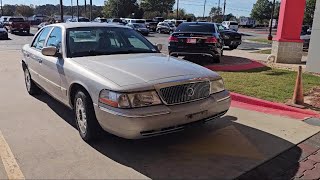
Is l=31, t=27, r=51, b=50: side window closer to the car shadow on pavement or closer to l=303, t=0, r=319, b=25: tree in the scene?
the car shadow on pavement

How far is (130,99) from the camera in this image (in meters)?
4.07

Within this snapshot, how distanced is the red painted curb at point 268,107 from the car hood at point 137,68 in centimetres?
218

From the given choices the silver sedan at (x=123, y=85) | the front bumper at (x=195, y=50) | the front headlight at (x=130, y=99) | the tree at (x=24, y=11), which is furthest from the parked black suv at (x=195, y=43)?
the tree at (x=24, y=11)

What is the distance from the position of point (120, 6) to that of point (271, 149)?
7338 centimetres

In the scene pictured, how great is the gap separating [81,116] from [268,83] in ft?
17.9

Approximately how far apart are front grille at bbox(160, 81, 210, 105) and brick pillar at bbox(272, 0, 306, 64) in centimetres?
978

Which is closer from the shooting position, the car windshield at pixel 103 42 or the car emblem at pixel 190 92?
the car emblem at pixel 190 92

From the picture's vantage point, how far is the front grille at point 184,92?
422cm

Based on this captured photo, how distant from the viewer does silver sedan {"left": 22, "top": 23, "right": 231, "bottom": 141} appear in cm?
409

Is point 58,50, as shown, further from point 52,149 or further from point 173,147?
point 173,147

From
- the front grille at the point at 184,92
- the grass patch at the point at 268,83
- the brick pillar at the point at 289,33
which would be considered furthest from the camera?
the brick pillar at the point at 289,33

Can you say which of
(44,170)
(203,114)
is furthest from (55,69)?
(203,114)

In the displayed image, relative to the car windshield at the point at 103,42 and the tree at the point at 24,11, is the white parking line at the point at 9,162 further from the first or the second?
the tree at the point at 24,11

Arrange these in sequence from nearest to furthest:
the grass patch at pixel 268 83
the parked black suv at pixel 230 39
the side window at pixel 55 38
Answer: the side window at pixel 55 38 < the grass patch at pixel 268 83 < the parked black suv at pixel 230 39
